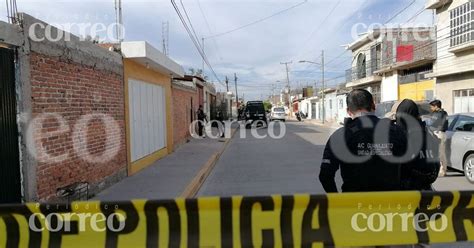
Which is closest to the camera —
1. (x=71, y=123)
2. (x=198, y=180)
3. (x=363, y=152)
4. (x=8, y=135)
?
(x=363, y=152)

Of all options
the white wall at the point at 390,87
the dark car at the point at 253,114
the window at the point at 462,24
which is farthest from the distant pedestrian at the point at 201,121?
the white wall at the point at 390,87

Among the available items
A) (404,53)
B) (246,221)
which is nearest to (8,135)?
(246,221)

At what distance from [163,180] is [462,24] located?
1892 cm

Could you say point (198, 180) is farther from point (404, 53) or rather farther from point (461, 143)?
point (404, 53)

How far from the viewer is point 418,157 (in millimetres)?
3492

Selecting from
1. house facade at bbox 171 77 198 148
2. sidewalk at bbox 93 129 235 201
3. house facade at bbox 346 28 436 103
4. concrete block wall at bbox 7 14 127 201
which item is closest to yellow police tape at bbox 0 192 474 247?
sidewalk at bbox 93 129 235 201

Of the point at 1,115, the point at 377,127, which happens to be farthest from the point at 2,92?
the point at 377,127

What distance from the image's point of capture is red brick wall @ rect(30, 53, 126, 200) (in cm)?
539

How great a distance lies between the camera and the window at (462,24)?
63.0 ft

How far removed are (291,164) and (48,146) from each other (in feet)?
23.9

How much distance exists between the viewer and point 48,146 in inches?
219

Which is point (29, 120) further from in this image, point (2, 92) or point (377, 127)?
point (377, 127)

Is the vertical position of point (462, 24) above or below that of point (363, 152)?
above

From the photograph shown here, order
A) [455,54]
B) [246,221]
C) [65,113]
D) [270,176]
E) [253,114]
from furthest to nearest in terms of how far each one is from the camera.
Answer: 1. [253,114]
2. [455,54]
3. [270,176]
4. [65,113]
5. [246,221]
